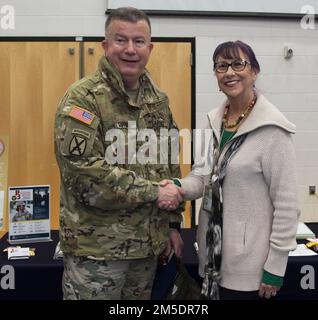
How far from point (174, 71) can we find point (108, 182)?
205 centimetres

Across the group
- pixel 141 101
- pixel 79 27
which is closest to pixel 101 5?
pixel 79 27

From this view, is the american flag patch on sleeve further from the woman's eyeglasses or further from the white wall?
the white wall

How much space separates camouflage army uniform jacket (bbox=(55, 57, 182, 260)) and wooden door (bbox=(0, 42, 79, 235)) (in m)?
1.81

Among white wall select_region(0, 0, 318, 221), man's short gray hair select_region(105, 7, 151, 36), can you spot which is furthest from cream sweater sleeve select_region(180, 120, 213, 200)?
white wall select_region(0, 0, 318, 221)

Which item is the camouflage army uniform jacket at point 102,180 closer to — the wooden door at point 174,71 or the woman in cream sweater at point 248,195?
the woman in cream sweater at point 248,195

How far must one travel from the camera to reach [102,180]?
1275mm

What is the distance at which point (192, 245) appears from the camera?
6.30 ft

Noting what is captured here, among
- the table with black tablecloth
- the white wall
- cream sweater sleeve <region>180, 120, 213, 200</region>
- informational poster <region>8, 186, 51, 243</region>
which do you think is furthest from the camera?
the white wall

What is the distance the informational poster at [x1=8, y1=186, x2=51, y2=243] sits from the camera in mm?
1887

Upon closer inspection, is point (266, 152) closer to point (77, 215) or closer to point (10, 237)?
point (77, 215)

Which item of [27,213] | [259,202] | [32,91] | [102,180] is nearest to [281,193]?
[259,202]

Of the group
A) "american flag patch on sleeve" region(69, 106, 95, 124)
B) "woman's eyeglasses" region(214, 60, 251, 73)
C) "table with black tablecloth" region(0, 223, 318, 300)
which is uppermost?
"woman's eyeglasses" region(214, 60, 251, 73)

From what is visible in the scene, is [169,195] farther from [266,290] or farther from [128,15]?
[128,15]

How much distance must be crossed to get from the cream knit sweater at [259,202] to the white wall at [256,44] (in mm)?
1935
